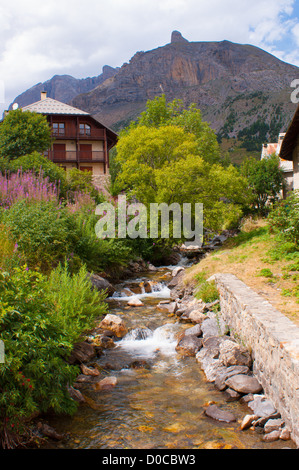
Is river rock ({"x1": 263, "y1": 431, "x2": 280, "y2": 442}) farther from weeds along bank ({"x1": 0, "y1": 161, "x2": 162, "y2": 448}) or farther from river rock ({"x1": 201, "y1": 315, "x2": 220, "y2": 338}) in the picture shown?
river rock ({"x1": 201, "y1": 315, "x2": 220, "y2": 338})

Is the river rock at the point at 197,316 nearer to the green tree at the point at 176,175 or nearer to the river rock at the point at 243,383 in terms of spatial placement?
the river rock at the point at 243,383

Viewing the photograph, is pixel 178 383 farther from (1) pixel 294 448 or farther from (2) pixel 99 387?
(1) pixel 294 448

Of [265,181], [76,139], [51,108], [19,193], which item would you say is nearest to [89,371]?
[19,193]

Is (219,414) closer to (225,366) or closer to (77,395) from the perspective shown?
(225,366)

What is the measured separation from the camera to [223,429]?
15.9ft

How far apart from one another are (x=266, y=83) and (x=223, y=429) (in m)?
176

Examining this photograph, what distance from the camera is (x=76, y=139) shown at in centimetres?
3441

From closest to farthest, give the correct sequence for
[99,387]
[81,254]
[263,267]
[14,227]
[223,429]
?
1. [223,429]
2. [99,387]
3. [14,227]
4. [263,267]
5. [81,254]

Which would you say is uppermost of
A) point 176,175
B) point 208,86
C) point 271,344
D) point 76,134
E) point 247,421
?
point 208,86

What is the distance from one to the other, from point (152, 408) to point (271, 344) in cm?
203

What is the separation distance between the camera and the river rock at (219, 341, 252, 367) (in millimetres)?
6219

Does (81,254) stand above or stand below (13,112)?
below

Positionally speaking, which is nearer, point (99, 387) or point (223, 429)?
point (223, 429)
